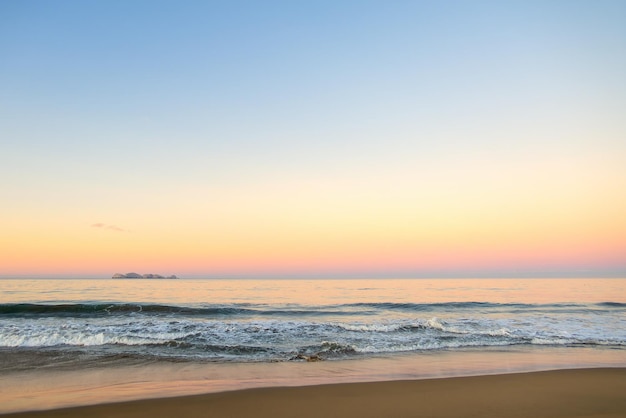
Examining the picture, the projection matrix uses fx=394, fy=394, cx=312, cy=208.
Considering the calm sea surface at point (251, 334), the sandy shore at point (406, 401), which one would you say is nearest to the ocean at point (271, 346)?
the calm sea surface at point (251, 334)

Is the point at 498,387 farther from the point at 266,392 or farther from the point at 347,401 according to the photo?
the point at 266,392

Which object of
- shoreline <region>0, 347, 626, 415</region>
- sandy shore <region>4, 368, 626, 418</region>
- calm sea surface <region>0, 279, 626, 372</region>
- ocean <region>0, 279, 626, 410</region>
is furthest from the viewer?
calm sea surface <region>0, 279, 626, 372</region>

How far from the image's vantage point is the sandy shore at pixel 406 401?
6.41 meters

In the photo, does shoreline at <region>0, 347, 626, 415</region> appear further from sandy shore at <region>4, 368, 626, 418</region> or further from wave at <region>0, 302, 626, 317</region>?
wave at <region>0, 302, 626, 317</region>

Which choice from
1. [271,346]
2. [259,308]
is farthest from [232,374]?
[259,308]

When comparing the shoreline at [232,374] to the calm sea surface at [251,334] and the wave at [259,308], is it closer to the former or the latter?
the calm sea surface at [251,334]

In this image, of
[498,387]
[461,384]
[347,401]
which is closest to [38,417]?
[347,401]

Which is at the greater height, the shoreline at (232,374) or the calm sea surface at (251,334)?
the shoreline at (232,374)

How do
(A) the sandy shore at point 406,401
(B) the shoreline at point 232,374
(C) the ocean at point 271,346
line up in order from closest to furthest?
(A) the sandy shore at point 406,401 < (B) the shoreline at point 232,374 < (C) the ocean at point 271,346

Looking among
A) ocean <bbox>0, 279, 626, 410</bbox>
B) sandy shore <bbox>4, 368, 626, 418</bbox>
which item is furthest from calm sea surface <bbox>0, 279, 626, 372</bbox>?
sandy shore <bbox>4, 368, 626, 418</bbox>

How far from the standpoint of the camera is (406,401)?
714 centimetres

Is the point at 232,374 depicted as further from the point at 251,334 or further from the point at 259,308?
the point at 259,308

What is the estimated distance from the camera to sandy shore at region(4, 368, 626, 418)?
21.0ft

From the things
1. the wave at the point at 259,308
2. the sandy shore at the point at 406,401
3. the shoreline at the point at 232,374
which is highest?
the sandy shore at the point at 406,401
